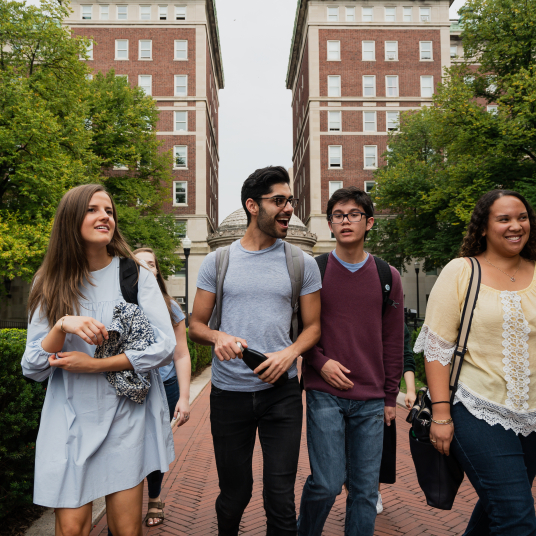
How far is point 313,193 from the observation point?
4297 cm

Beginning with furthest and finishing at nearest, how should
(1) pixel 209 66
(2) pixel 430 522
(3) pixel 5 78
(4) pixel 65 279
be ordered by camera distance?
(1) pixel 209 66, (3) pixel 5 78, (2) pixel 430 522, (4) pixel 65 279

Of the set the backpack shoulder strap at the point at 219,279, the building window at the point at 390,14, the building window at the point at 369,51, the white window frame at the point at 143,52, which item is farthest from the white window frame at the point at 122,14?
the backpack shoulder strap at the point at 219,279

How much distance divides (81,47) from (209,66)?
2805cm

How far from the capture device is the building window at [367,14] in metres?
44.2

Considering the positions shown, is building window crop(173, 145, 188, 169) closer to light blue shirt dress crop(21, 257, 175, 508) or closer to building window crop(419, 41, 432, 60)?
building window crop(419, 41, 432, 60)

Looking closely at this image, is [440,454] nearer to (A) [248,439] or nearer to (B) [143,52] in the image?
(A) [248,439]

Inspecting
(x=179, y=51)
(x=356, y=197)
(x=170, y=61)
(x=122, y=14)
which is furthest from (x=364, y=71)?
(x=356, y=197)

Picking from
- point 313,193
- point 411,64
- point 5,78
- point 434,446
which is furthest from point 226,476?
point 411,64

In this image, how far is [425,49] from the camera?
43.8 m

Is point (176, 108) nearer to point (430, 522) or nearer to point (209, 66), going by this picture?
point (209, 66)

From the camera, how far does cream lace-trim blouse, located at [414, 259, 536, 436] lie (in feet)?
8.31

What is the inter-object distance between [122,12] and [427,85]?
2712 centimetres

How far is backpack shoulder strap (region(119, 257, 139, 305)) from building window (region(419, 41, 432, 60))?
4708cm

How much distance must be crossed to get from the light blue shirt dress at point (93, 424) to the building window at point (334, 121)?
43270 mm
